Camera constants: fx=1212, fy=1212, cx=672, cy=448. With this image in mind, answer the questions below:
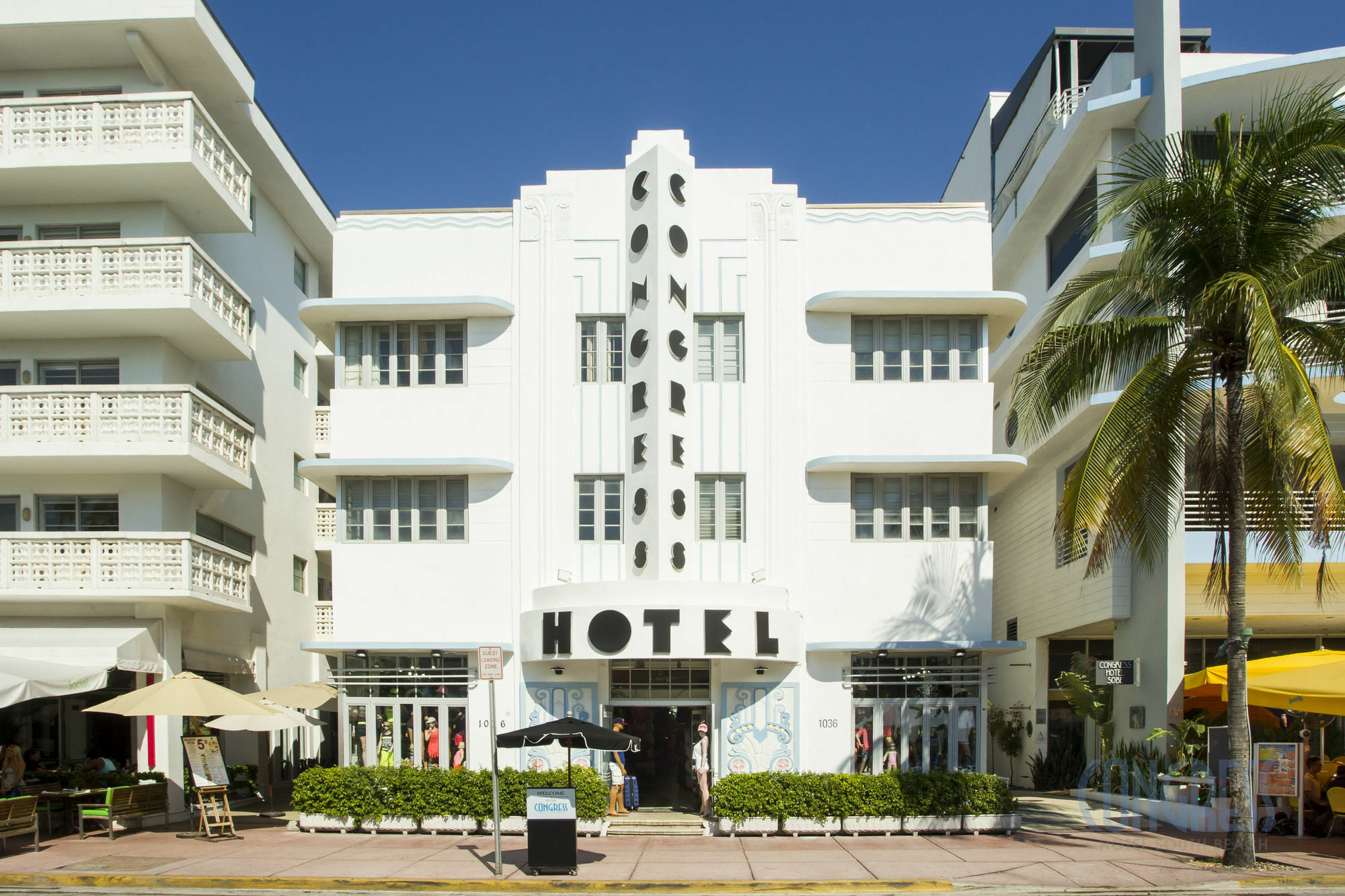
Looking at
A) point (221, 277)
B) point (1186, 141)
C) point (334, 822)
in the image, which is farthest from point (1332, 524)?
point (221, 277)

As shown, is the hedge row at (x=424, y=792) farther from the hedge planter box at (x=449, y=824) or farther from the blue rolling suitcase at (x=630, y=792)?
the blue rolling suitcase at (x=630, y=792)

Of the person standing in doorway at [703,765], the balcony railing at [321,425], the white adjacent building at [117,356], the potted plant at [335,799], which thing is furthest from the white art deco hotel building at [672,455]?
the balcony railing at [321,425]

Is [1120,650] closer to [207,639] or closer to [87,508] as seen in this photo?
[207,639]

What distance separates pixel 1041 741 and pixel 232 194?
24.3 meters

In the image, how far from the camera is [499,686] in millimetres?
23266

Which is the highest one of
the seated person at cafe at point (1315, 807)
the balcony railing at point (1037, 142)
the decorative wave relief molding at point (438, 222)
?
the balcony railing at point (1037, 142)

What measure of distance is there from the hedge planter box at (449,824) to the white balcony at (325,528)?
14.8 metres

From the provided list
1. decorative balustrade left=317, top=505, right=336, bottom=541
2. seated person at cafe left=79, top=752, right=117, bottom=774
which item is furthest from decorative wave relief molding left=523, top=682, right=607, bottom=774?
decorative balustrade left=317, top=505, right=336, bottom=541

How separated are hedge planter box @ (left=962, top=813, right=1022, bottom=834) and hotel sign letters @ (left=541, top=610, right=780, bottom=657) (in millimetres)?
4467

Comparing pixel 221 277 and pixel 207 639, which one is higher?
pixel 221 277

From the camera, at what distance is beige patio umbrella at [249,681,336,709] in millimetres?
24672

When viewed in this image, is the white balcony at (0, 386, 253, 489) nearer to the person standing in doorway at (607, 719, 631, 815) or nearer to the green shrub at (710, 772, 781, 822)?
the person standing in doorway at (607, 719, 631, 815)

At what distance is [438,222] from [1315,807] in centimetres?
1970

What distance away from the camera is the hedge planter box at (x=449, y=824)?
21.2 m
